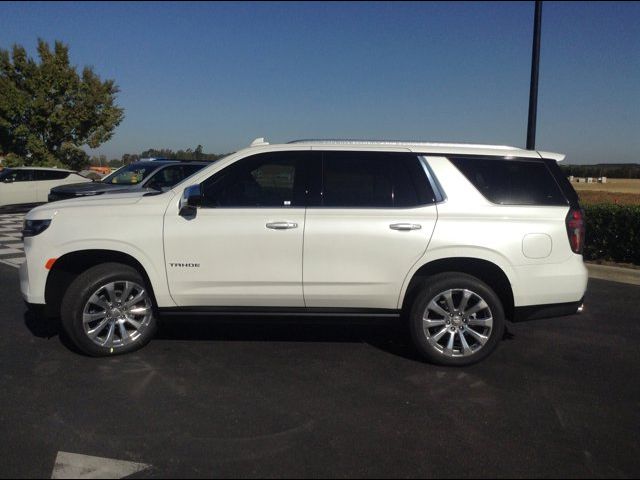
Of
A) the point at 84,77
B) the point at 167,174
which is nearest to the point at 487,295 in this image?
the point at 167,174

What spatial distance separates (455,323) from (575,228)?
1.24 meters

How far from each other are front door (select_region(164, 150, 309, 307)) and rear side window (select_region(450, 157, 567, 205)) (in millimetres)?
1419

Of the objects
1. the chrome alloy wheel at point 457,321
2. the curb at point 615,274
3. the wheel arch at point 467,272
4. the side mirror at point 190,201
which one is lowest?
the curb at point 615,274

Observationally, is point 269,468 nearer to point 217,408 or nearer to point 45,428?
point 217,408

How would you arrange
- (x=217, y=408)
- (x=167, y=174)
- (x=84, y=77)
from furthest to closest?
1. (x=84, y=77)
2. (x=167, y=174)
3. (x=217, y=408)

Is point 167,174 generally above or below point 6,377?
above

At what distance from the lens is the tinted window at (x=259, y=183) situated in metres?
4.77

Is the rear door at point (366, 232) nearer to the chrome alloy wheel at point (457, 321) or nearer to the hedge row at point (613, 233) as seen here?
the chrome alloy wheel at point (457, 321)

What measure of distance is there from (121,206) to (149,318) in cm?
99

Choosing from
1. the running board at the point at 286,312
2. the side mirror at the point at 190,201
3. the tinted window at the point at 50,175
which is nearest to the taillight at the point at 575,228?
the running board at the point at 286,312

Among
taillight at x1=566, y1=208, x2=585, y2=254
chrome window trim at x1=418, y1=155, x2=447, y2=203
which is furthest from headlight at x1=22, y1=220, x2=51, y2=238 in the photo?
taillight at x1=566, y1=208, x2=585, y2=254

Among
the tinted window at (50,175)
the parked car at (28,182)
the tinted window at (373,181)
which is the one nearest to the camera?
the tinted window at (373,181)

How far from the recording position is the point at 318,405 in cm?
402

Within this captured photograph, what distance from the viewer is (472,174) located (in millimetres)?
4789
